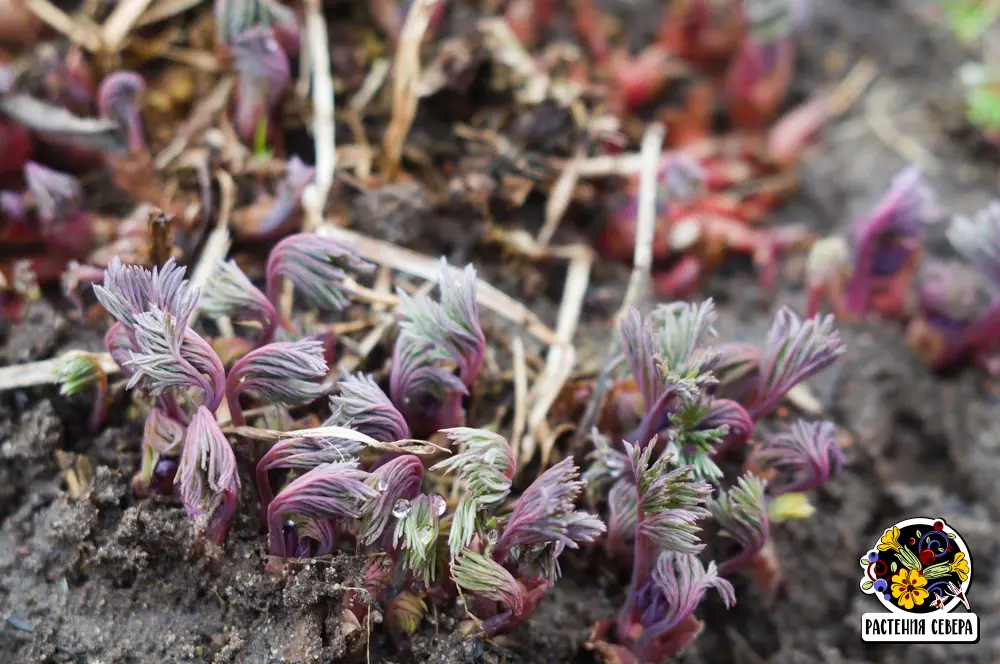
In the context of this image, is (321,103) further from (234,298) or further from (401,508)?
(401,508)

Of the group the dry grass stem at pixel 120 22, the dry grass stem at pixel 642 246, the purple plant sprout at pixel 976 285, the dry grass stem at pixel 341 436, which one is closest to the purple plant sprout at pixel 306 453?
the dry grass stem at pixel 341 436

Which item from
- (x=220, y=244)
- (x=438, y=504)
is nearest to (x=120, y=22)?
(x=220, y=244)

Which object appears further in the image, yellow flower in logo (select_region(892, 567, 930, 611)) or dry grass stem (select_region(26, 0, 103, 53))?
dry grass stem (select_region(26, 0, 103, 53))

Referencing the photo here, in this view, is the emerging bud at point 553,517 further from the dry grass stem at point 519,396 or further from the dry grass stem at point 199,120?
the dry grass stem at point 199,120

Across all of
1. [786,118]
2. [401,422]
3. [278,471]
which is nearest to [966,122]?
[786,118]

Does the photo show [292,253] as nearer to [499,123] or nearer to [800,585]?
[499,123]

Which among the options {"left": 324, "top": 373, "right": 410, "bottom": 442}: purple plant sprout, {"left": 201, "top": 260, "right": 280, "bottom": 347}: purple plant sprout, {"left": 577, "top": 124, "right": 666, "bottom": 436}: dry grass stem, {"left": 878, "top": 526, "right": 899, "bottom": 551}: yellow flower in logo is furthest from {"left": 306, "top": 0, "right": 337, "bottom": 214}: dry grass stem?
{"left": 878, "top": 526, "right": 899, "bottom": 551}: yellow flower in logo

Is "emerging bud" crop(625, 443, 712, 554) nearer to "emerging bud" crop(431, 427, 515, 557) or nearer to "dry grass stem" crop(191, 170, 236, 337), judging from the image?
Answer: "emerging bud" crop(431, 427, 515, 557)
